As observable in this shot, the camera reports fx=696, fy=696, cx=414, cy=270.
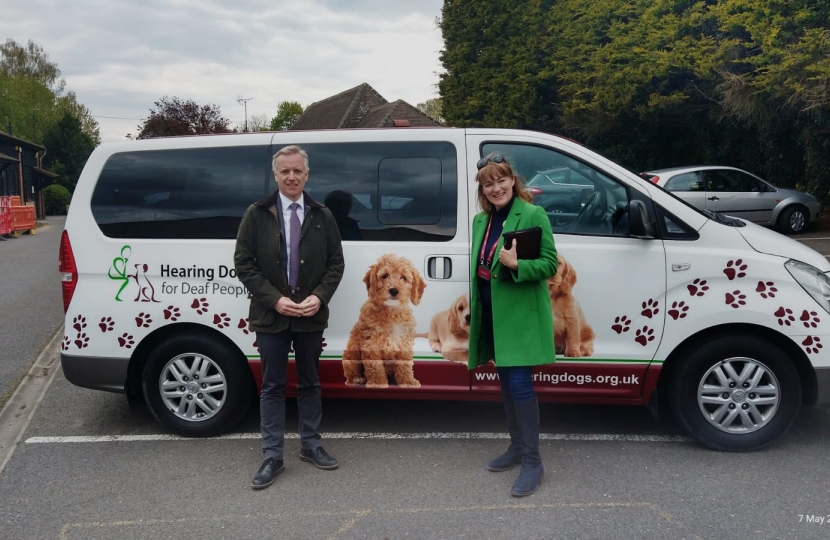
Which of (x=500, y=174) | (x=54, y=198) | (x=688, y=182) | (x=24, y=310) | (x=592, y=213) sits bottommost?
(x=24, y=310)

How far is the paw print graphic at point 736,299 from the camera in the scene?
3994mm

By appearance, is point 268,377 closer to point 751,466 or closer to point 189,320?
point 189,320

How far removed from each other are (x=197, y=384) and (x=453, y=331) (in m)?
1.69

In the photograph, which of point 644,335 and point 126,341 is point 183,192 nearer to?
point 126,341

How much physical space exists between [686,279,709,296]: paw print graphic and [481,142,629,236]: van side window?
48 centimetres

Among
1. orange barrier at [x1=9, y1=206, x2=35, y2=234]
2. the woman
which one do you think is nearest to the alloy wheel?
the woman

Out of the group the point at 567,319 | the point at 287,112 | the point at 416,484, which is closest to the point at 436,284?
the point at 567,319

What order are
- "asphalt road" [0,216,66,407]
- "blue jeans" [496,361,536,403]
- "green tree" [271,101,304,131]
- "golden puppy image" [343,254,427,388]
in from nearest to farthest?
"blue jeans" [496,361,536,403] → "golden puppy image" [343,254,427,388] → "asphalt road" [0,216,66,407] → "green tree" [271,101,304,131]

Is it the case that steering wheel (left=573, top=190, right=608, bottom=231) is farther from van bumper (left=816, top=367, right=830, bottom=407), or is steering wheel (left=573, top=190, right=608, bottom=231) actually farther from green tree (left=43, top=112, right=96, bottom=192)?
green tree (left=43, top=112, right=96, bottom=192)

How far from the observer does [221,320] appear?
4.35 metres

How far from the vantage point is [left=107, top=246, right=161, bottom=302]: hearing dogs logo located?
14.4ft

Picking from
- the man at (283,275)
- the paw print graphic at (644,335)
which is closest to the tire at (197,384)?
the man at (283,275)

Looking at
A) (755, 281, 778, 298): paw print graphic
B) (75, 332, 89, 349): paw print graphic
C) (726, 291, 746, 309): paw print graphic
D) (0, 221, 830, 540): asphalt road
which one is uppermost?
(755, 281, 778, 298): paw print graphic

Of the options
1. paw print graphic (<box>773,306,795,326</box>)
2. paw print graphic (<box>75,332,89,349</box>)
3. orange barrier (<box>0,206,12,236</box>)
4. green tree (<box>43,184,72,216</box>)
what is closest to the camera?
paw print graphic (<box>773,306,795,326</box>)
